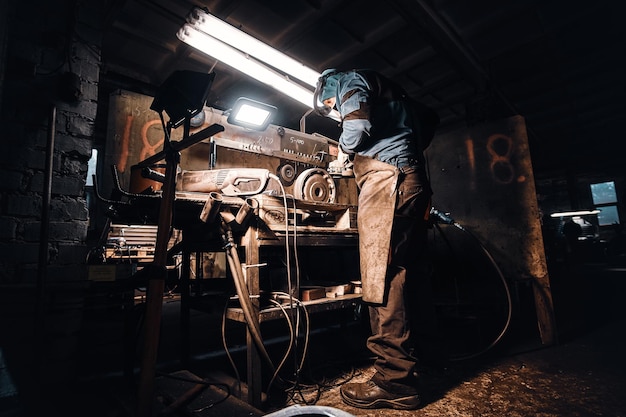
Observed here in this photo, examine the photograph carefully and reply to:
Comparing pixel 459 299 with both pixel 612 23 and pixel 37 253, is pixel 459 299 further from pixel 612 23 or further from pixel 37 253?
pixel 612 23

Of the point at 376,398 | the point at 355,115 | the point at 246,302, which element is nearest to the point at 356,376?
the point at 376,398

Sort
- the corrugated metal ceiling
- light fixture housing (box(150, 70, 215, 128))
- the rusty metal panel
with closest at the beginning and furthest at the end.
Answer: light fixture housing (box(150, 70, 215, 128)) → the rusty metal panel → the corrugated metal ceiling

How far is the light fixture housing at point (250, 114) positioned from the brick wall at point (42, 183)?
1.40 meters

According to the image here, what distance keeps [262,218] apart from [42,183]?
1520mm

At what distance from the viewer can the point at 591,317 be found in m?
4.16

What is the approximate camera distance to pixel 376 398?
1959mm

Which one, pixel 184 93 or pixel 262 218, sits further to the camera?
pixel 262 218

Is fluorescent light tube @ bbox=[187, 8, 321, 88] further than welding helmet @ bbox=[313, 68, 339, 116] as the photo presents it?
Yes

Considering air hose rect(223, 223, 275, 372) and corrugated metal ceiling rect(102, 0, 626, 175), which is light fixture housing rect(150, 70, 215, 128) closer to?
air hose rect(223, 223, 275, 372)

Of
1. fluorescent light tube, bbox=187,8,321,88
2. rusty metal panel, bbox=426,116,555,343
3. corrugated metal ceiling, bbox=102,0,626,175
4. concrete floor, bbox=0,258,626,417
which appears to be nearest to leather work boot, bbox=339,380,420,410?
concrete floor, bbox=0,258,626,417

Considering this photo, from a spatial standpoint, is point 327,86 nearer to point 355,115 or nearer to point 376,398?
point 355,115

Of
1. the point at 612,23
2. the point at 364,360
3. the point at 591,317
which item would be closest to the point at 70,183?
the point at 364,360

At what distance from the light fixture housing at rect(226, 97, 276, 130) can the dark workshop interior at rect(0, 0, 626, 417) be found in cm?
7

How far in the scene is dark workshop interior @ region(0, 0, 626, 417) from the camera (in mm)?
1940
